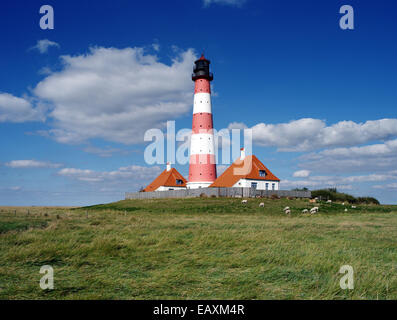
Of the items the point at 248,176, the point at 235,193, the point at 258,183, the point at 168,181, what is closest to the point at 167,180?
the point at 168,181

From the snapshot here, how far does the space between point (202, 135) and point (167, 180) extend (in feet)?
56.1

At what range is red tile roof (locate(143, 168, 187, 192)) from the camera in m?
56.2

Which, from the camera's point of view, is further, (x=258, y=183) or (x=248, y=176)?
(x=258, y=183)

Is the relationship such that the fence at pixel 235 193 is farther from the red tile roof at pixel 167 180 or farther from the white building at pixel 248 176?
the red tile roof at pixel 167 180

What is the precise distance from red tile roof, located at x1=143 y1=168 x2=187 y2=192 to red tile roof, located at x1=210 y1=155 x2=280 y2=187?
42.8ft

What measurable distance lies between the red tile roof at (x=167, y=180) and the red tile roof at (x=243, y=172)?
13.1 metres

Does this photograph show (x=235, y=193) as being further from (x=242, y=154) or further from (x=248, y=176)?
(x=242, y=154)

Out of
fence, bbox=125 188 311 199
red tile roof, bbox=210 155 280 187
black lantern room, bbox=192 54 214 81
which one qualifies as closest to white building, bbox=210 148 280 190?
red tile roof, bbox=210 155 280 187

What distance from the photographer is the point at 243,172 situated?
44031 mm

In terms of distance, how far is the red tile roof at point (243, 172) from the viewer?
43.5 meters
